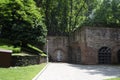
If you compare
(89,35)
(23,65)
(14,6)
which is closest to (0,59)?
(23,65)

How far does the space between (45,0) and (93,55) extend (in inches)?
870

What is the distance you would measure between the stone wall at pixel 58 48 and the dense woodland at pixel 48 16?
Answer: 431 cm

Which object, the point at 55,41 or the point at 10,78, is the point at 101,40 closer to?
the point at 55,41

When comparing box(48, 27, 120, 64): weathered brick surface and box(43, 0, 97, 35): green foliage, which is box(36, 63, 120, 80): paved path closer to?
box(48, 27, 120, 64): weathered brick surface

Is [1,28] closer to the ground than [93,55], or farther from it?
farther from it

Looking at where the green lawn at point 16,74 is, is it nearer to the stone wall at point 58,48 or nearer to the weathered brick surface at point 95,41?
the weathered brick surface at point 95,41

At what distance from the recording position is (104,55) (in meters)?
34.8

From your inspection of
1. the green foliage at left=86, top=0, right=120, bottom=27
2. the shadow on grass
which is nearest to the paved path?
the shadow on grass

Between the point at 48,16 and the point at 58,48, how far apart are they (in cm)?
985

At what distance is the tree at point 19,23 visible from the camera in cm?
3288

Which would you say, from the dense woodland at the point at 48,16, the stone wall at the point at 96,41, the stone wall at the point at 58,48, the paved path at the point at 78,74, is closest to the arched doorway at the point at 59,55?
the stone wall at the point at 58,48

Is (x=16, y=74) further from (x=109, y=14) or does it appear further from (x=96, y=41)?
(x=109, y=14)

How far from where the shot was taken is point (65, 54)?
150 ft

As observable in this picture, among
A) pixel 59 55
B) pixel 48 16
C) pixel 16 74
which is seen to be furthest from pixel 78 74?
pixel 48 16
